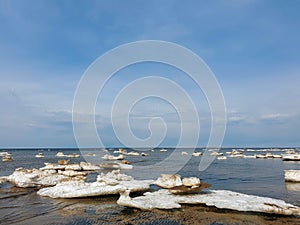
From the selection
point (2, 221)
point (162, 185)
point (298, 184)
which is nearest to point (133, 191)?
point (162, 185)

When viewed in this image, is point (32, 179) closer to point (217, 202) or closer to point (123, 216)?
point (123, 216)

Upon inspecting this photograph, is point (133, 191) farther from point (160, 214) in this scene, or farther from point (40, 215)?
point (40, 215)

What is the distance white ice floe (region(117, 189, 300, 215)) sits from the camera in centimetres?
1631

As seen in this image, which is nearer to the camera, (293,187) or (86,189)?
(86,189)

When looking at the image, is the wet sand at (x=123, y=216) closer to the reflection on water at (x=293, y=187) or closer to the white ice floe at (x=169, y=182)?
the white ice floe at (x=169, y=182)

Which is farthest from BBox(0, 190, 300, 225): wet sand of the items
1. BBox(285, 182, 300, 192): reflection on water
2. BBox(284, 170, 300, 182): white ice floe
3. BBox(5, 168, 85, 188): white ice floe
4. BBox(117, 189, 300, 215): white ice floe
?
BBox(284, 170, 300, 182): white ice floe

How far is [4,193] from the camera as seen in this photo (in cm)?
2339

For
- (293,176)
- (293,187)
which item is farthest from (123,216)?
(293,176)

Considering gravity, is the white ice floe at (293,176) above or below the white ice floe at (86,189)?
above

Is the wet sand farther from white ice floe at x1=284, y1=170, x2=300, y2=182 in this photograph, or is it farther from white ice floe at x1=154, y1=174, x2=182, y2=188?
white ice floe at x1=284, y1=170, x2=300, y2=182

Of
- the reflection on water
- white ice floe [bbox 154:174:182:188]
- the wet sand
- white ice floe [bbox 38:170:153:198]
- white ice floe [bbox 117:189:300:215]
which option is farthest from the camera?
the reflection on water

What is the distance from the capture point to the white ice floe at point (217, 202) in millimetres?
16314

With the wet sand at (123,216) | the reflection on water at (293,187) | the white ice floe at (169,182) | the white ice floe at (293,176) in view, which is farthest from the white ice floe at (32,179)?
the white ice floe at (293,176)

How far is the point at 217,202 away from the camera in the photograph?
59.0ft
